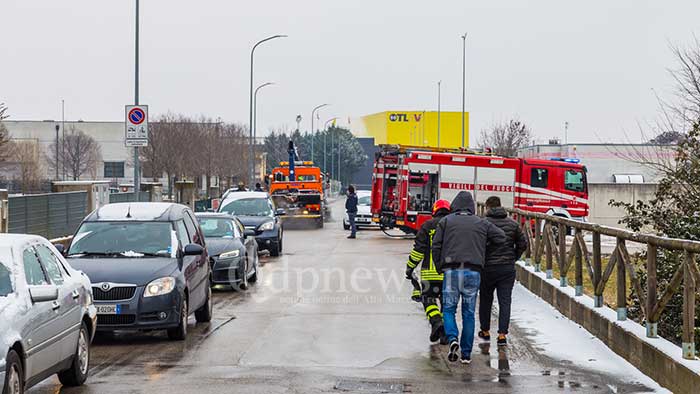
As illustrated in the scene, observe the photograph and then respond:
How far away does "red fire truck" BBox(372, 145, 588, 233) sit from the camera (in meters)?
37.0

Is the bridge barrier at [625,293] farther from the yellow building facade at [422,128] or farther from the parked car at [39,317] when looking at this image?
the yellow building facade at [422,128]

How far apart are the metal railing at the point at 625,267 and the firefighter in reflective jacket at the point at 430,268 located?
1.95 metres

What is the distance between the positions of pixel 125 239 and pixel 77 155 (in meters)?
78.6

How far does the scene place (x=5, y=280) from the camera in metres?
8.34

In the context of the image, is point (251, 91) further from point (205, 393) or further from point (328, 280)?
point (205, 393)

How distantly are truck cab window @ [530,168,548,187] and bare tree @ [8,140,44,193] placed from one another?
31.1 m

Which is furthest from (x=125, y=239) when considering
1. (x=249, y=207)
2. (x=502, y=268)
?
(x=249, y=207)

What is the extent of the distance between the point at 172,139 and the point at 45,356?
63.9 m

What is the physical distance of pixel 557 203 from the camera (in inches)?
1618

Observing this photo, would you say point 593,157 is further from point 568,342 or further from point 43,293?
point 43,293

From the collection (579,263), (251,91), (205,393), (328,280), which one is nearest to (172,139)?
(251,91)

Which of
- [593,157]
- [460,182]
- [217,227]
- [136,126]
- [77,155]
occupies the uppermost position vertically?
[136,126]

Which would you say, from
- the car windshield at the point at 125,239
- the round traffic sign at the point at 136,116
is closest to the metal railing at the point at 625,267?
the car windshield at the point at 125,239

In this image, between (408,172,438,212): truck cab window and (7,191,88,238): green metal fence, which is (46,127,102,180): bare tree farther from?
(7,191,88,238): green metal fence
